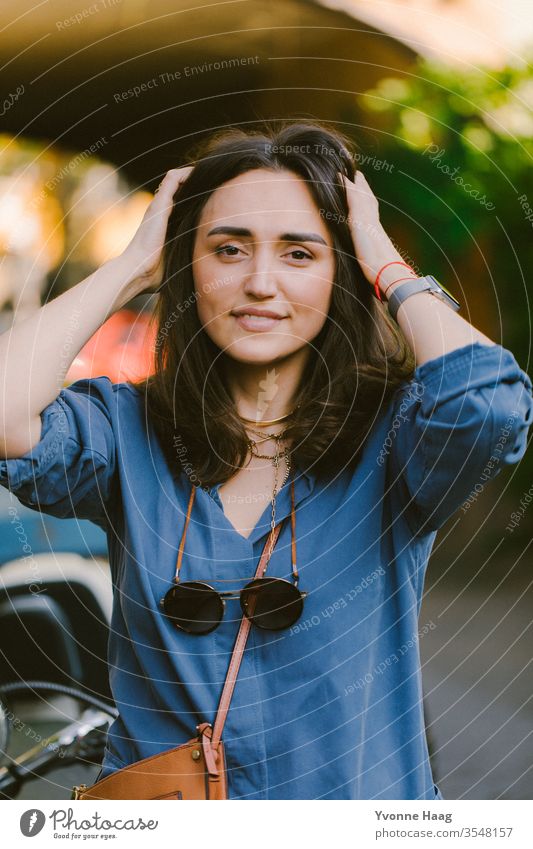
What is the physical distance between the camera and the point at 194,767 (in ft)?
5.86

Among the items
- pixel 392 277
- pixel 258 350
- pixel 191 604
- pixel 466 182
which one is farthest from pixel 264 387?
pixel 466 182

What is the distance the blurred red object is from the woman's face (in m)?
0.32

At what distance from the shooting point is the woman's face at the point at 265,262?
183cm

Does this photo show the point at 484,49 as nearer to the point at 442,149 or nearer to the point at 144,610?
the point at 442,149

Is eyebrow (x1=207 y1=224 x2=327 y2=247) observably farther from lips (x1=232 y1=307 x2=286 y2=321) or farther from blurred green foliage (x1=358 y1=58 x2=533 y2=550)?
blurred green foliage (x1=358 y1=58 x2=533 y2=550)

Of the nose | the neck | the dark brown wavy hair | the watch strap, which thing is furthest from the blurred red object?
the watch strap

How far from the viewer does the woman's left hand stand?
5.94 feet

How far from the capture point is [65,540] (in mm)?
2475

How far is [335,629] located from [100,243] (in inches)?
42.0

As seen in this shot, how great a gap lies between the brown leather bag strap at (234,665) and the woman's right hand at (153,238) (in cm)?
59

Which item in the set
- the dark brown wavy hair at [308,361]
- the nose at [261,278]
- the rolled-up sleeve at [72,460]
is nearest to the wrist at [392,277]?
the dark brown wavy hair at [308,361]

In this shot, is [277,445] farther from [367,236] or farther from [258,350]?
[367,236]

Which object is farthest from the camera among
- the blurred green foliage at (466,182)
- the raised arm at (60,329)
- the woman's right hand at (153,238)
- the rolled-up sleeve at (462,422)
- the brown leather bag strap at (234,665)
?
the blurred green foliage at (466,182)

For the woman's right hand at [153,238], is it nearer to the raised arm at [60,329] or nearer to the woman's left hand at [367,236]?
the raised arm at [60,329]
